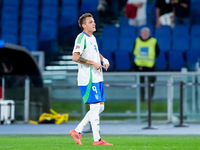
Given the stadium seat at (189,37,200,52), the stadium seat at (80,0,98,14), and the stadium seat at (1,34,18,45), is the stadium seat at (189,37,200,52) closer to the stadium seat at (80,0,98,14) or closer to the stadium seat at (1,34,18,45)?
the stadium seat at (80,0,98,14)

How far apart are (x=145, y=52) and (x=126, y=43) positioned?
5.85 ft

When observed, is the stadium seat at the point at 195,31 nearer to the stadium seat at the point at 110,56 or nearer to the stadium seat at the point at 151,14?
the stadium seat at the point at 151,14

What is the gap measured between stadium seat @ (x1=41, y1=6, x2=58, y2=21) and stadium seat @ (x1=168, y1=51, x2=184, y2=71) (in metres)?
4.53

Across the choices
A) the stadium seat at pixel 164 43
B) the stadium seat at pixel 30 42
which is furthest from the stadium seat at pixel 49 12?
the stadium seat at pixel 164 43

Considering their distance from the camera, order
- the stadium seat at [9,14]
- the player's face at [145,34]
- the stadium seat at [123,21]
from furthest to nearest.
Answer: the stadium seat at [123,21] → the stadium seat at [9,14] → the player's face at [145,34]

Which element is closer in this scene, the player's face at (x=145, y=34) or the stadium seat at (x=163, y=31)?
the player's face at (x=145, y=34)

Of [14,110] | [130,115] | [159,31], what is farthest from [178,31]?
[14,110]

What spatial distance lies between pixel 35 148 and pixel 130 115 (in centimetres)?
663

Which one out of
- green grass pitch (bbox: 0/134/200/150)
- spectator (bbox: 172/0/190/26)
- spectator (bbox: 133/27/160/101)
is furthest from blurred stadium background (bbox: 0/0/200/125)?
green grass pitch (bbox: 0/134/200/150)

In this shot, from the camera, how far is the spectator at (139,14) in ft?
52.3

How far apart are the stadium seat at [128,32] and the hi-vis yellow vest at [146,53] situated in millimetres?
1760

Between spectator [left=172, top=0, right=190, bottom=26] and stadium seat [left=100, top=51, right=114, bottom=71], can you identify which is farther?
spectator [left=172, top=0, right=190, bottom=26]

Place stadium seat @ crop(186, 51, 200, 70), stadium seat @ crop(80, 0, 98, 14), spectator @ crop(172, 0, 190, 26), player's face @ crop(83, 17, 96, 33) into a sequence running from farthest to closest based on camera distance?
1. stadium seat @ crop(80, 0, 98, 14)
2. spectator @ crop(172, 0, 190, 26)
3. stadium seat @ crop(186, 51, 200, 70)
4. player's face @ crop(83, 17, 96, 33)

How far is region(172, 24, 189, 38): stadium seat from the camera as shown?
1603 cm
